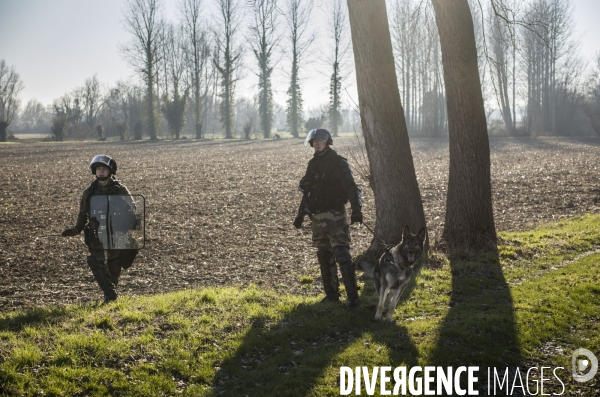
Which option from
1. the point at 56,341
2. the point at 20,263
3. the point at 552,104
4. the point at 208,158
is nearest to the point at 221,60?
the point at 208,158

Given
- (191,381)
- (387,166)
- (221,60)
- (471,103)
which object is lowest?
(191,381)

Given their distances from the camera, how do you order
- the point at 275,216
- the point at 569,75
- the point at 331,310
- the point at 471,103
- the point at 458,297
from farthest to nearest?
the point at 569,75
the point at 275,216
the point at 471,103
the point at 458,297
the point at 331,310

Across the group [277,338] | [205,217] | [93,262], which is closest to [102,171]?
[93,262]

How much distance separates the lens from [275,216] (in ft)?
54.3

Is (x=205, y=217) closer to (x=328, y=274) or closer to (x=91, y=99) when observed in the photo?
(x=328, y=274)

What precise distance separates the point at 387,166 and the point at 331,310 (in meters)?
3.61

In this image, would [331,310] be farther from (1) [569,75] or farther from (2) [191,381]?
(1) [569,75]

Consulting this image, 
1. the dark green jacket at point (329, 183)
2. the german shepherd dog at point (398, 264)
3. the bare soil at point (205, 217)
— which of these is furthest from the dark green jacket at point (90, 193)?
the german shepherd dog at point (398, 264)

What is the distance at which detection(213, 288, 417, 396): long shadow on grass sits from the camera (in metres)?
5.40

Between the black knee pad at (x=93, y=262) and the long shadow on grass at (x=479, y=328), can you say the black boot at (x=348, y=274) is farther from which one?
the black knee pad at (x=93, y=262)

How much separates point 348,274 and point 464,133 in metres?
4.83

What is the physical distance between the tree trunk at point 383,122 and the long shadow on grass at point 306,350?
298cm

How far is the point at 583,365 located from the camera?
5750 millimetres

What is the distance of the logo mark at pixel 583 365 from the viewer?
218 inches
